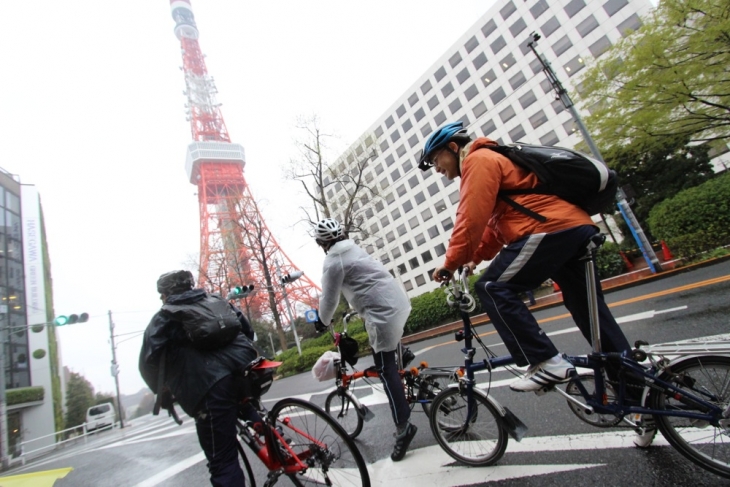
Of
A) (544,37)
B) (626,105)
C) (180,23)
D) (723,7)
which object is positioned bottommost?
(626,105)

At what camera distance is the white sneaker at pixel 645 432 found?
1.79m

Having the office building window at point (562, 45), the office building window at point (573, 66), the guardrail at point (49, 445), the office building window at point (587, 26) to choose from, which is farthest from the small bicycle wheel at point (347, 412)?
the office building window at point (587, 26)

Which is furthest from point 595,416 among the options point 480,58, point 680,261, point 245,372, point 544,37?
point 480,58

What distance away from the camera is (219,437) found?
6.99 feet

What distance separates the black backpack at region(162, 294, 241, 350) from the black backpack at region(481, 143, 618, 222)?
186cm

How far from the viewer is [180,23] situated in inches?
2371

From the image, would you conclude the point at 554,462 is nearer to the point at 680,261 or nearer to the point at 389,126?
the point at 680,261

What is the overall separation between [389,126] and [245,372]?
52.0 m

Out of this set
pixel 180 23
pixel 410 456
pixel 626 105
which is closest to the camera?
pixel 410 456

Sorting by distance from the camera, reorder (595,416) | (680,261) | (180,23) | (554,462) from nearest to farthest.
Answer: (554,462), (595,416), (680,261), (180,23)

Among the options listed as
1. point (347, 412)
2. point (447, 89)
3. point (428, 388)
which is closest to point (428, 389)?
point (428, 388)

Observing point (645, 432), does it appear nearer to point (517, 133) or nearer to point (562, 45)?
point (517, 133)

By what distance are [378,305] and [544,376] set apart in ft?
3.97

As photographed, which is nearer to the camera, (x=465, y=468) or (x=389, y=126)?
(x=465, y=468)
